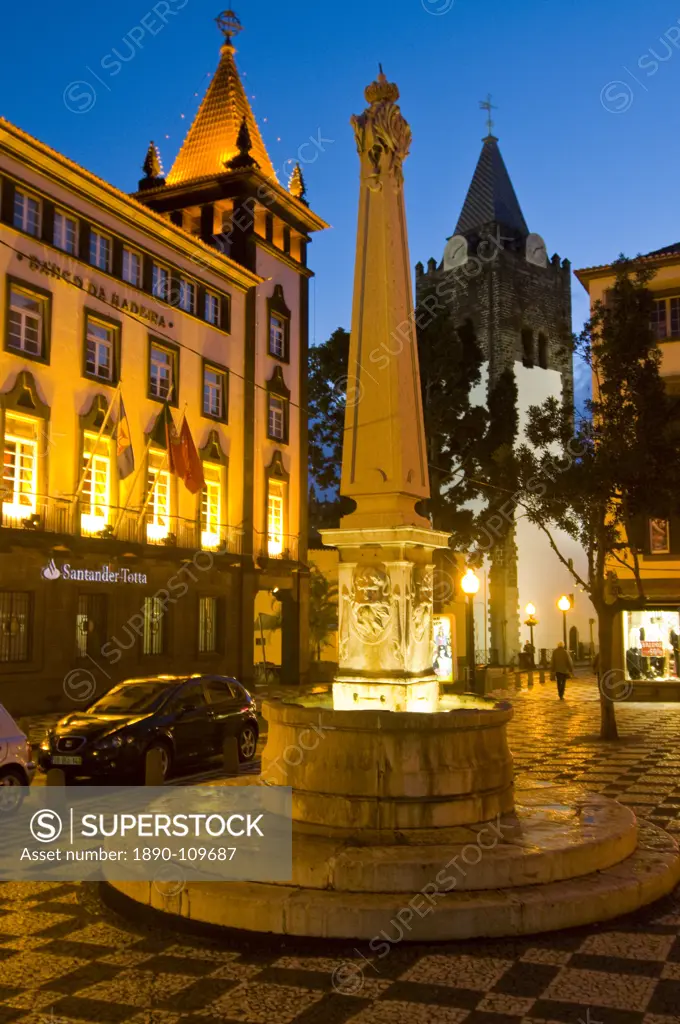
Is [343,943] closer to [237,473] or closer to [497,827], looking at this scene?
[497,827]

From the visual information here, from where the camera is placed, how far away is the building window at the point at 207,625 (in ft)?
99.6

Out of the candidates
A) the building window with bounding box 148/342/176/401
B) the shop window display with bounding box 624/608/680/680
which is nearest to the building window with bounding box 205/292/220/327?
the building window with bounding box 148/342/176/401

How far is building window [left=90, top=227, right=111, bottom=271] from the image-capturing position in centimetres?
2634

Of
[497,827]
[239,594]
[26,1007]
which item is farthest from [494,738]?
[239,594]

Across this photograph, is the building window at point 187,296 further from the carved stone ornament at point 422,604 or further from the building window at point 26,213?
the carved stone ornament at point 422,604

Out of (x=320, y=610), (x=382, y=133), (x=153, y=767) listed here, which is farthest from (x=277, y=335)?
(x=382, y=133)

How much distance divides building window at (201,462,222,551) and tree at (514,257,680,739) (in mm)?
13733

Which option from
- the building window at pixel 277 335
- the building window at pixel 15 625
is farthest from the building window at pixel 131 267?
the building window at pixel 15 625

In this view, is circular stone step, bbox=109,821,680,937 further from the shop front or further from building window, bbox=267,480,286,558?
building window, bbox=267,480,286,558

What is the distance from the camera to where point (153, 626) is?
2794 cm

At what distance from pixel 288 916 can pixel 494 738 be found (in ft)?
7.91

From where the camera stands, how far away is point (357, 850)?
6973 millimetres

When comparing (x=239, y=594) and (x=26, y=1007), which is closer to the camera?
(x=26, y=1007)

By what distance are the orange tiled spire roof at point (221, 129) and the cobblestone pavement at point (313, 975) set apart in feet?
99.8
